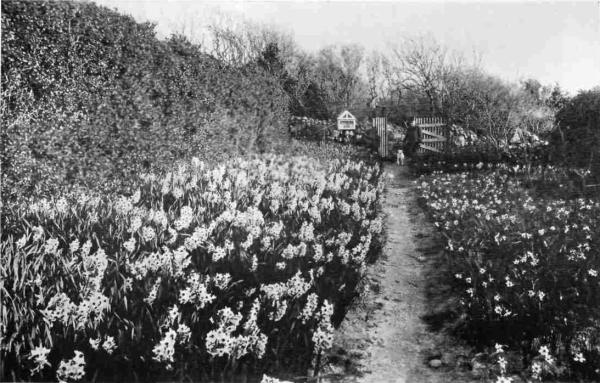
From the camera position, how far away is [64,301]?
2631mm

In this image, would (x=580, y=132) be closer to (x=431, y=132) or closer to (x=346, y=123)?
(x=431, y=132)

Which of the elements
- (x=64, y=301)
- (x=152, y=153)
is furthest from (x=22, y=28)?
(x=64, y=301)

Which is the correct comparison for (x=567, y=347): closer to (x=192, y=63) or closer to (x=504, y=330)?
(x=504, y=330)

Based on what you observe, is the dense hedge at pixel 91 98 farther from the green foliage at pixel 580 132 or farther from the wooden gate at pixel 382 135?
the wooden gate at pixel 382 135

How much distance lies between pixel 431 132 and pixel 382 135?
2060 mm

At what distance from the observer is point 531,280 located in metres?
4.17

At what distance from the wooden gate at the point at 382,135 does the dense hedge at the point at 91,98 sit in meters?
10.6

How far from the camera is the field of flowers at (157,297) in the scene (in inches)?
101

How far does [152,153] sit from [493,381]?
231 inches

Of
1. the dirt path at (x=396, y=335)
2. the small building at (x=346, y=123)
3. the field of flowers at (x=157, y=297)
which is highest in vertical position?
the small building at (x=346, y=123)

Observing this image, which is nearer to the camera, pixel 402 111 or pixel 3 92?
pixel 3 92

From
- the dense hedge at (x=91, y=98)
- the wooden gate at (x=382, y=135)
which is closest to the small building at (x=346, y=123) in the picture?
the wooden gate at (x=382, y=135)

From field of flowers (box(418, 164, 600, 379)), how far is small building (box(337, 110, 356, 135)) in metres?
14.5

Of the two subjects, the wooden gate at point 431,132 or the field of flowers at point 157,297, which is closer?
the field of flowers at point 157,297
